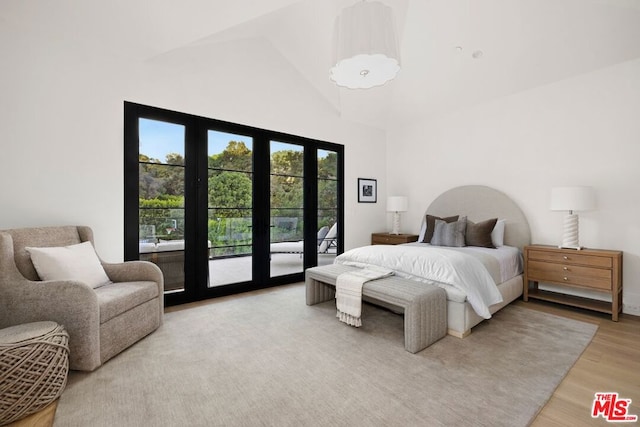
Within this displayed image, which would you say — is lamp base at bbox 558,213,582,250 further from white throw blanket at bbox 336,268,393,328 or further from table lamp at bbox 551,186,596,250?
white throw blanket at bbox 336,268,393,328

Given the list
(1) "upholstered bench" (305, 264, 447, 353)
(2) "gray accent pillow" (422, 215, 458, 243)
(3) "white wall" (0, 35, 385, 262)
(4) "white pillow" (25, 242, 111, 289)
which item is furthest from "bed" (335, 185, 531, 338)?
(3) "white wall" (0, 35, 385, 262)

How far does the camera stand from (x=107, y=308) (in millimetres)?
2158

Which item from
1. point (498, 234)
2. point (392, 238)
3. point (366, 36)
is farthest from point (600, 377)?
point (392, 238)

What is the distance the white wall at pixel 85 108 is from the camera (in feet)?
8.56

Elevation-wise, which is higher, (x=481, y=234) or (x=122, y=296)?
(x=481, y=234)

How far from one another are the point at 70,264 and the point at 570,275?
487cm

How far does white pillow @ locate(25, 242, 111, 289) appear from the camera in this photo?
226cm

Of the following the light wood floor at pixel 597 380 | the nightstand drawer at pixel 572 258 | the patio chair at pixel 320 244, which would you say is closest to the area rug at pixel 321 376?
the light wood floor at pixel 597 380

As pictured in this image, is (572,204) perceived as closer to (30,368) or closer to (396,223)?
(396,223)

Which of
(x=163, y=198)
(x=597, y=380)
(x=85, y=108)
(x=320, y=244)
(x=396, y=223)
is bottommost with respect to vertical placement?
(x=597, y=380)

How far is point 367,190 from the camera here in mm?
5480

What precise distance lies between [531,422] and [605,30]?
3763 millimetres

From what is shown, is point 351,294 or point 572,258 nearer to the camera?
point 351,294

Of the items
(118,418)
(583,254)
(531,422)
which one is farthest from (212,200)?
(583,254)
